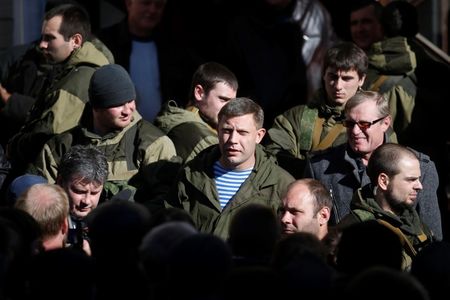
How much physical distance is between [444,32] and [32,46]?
526 centimetres

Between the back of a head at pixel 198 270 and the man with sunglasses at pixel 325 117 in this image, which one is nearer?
the back of a head at pixel 198 270

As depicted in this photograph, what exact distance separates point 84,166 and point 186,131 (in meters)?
1.06

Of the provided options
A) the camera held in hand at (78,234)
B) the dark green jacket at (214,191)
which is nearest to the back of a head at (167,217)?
the camera held in hand at (78,234)

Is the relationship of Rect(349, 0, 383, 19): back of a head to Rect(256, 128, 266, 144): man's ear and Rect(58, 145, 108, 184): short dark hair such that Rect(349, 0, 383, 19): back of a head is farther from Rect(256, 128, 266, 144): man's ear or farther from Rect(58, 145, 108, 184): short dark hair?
Rect(58, 145, 108, 184): short dark hair

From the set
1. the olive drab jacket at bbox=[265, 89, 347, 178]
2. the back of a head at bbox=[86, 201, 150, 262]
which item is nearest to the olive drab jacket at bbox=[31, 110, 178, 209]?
the olive drab jacket at bbox=[265, 89, 347, 178]

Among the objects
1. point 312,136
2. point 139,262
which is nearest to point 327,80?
point 312,136

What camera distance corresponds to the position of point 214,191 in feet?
27.5

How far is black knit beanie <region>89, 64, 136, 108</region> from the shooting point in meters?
8.76

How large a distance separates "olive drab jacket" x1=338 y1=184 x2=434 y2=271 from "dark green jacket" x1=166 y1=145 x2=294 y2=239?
56 cm

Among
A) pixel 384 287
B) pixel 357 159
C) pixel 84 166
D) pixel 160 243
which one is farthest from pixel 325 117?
pixel 384 287

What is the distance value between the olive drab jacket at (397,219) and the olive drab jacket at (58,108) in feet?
7.34

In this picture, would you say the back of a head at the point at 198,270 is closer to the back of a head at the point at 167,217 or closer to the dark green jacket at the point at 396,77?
the back of a head at the point at 167,217

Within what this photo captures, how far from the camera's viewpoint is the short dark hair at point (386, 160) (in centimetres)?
809

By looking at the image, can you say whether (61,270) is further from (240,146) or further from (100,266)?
(240,146)
